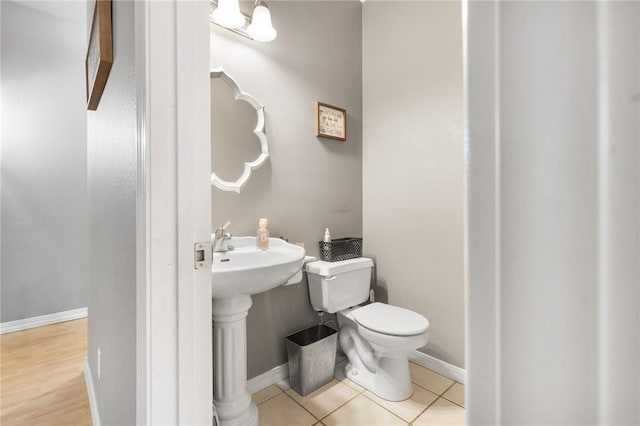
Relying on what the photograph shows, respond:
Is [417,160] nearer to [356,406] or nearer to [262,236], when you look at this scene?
[262,236]

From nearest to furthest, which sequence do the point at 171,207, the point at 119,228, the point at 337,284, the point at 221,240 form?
the point at 171,207 → the point at 119,228 → the point at 221,240 → the point at 337,284

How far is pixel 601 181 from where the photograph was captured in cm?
17

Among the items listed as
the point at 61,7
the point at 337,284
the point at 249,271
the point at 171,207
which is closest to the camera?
the point at 171,207

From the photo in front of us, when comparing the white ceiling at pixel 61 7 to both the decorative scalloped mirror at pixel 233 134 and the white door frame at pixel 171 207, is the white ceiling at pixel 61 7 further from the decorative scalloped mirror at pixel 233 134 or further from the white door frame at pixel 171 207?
the white door frame at pixel 171 207

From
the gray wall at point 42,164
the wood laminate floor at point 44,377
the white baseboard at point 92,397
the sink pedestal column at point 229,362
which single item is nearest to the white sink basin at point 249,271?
the sink pedestal column at point 229,362

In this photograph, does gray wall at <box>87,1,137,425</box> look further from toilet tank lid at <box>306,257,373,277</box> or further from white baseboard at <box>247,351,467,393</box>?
toilet tank lid at <box>306,257,373,277</box>

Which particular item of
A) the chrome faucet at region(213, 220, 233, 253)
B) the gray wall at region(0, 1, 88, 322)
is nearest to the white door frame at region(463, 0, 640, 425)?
the chrome faucet at region(213, 220, 233, 253)

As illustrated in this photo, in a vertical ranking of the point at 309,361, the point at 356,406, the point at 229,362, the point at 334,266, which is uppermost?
the point at 334,266

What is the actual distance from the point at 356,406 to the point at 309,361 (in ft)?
1.06

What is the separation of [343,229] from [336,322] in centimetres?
64

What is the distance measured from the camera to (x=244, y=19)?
157 centimetres

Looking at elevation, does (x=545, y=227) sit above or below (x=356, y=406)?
above

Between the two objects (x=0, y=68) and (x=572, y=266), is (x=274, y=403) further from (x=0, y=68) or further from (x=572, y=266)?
(x=0, y=68)

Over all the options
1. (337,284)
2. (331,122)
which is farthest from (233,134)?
(337,284)
